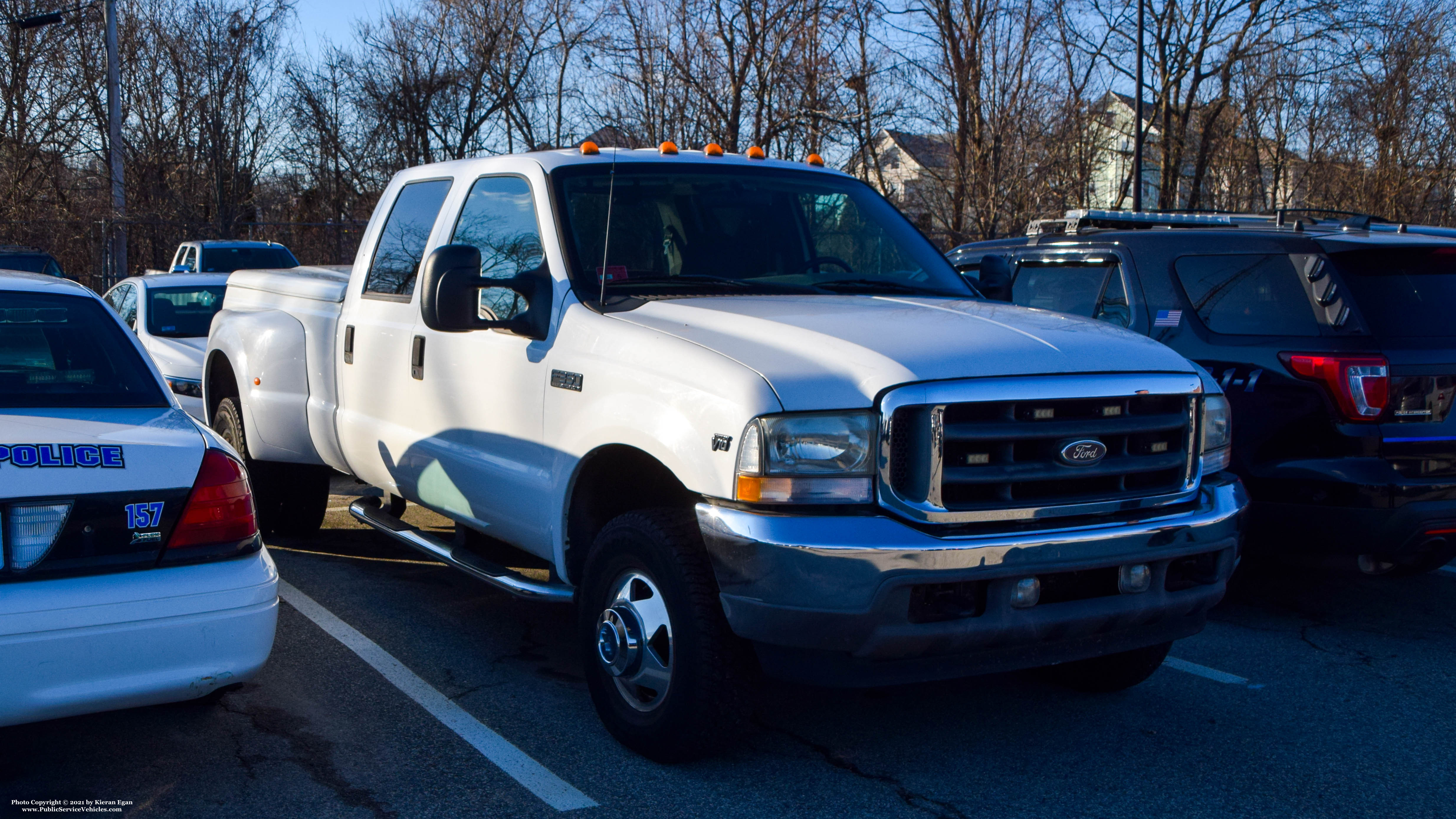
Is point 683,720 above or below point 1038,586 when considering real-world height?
below

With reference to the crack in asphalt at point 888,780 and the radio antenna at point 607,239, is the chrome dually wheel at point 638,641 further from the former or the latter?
the radio antenna at point 607,239

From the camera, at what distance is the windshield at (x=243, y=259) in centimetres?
1822

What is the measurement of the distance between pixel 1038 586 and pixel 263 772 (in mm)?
2355

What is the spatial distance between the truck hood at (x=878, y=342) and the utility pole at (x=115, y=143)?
848 inches

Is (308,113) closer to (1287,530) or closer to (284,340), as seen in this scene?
(284,340)

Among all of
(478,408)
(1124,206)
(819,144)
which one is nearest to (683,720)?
(478,408)

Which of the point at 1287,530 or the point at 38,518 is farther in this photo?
the point at 1287,530

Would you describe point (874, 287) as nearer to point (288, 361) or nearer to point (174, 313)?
point (288, 361)

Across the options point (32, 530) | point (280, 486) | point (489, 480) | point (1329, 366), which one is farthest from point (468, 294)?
point (1329, 366)

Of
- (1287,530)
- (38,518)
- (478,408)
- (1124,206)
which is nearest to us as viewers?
(38,518)

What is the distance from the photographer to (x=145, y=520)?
133 inches

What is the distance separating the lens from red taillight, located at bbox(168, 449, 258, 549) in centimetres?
348

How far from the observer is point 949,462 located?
343cm

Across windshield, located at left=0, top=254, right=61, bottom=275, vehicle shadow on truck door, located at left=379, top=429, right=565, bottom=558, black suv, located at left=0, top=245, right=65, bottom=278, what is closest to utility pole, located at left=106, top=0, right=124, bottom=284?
black suv, located at left=0, top=245, right=65, bottom=278
